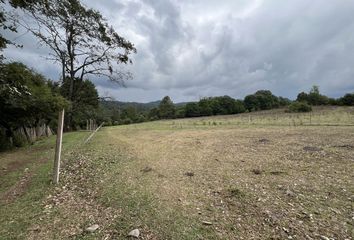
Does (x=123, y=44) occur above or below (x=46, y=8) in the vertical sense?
above

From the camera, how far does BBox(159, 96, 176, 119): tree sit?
251 ft

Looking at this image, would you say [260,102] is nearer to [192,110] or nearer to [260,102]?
[260,102]

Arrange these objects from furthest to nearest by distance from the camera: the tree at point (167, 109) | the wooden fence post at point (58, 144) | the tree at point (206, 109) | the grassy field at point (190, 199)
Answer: the tree at point (167, 109) < the tree at point (206, 109) < the wooden fence post at point (58, 144) < the grassy field at point (190, 199)

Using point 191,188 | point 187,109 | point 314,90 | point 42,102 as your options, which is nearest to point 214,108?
point 187,109

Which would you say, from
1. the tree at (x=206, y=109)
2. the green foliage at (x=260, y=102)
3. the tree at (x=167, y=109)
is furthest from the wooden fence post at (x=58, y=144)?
the green foliage at (x=260, y=102)

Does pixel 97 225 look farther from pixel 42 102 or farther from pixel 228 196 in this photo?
pixel 42 102

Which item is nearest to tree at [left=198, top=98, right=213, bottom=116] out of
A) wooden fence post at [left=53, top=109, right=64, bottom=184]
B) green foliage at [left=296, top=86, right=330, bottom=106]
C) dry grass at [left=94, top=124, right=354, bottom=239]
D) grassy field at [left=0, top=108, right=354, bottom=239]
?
green foliage at [left=296, top=86, right=330, bottom=106]

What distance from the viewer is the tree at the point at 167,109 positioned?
76.4m

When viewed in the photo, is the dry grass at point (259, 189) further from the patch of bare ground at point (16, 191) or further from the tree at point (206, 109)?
the tree at point (206, 109)

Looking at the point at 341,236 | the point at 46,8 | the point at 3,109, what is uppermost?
the point at 46,8

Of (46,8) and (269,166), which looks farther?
(46,8)

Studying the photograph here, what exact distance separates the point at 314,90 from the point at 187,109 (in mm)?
40894

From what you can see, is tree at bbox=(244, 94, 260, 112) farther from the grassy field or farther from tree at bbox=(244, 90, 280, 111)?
the grassy field

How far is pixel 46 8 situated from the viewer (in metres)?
7.51
